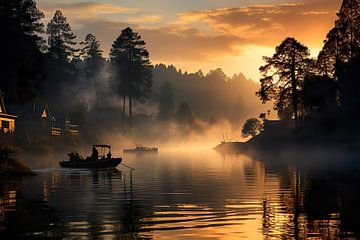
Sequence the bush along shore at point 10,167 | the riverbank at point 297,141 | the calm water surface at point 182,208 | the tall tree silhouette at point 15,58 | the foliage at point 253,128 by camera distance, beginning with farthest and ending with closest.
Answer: the foliage at point 253,128 < the tall tree silhouette at point 15,58 < the riverbank at point 297,141 < the bush along shore at point 10,167 < the calm water surface at point 182,208

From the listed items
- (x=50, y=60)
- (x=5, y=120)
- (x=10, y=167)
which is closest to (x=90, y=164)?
(x=10, y=167)

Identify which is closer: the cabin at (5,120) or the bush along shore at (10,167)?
the bush along shore at (10,167)

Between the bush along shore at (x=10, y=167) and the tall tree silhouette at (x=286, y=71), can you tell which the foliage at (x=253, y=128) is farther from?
the bush along shore at (x=10, y=167)

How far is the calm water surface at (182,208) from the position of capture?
2244cm

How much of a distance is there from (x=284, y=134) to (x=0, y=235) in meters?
88.9

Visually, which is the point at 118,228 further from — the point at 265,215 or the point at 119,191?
the point at 119,191

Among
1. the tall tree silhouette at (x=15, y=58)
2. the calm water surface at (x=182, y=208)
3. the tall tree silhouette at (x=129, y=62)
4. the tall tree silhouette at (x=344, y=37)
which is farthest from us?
the tall tree silhouette at (x=129, y=62)

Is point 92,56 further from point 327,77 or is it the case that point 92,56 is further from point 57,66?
point 327,77

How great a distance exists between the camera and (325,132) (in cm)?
8638

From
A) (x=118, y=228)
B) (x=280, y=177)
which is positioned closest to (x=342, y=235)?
(x=118, y=228)

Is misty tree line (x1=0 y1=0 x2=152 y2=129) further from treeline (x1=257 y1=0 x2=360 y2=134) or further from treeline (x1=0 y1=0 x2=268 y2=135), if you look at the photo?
treeline (x1=257 y1=0 x2=360 y2=134)

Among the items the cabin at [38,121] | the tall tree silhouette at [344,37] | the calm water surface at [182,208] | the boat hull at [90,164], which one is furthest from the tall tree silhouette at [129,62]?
the calm water surface at [182,208]

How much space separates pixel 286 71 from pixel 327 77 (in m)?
12.2

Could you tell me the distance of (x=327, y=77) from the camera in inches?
3597
